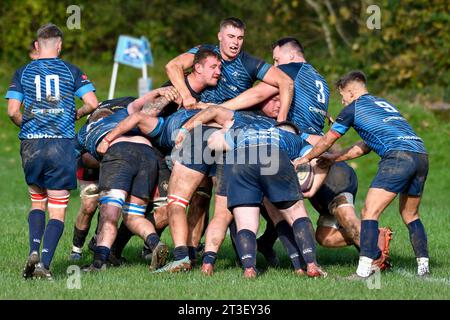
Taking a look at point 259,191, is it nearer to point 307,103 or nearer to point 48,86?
point 307,103

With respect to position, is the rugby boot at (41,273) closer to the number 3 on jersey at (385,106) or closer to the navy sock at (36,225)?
the navy sock at (36,225)

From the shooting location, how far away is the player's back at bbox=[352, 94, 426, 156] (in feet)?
31.7

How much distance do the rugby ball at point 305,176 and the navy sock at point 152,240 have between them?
1470mm

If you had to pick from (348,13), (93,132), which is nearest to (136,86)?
(348,13)

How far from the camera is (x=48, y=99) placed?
9.59 meters

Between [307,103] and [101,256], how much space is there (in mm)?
2678

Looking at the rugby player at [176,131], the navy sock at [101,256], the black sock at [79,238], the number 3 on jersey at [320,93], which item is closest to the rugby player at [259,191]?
the rugby player at [176,131]

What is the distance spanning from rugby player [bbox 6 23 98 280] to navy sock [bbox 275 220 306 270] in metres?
2.01

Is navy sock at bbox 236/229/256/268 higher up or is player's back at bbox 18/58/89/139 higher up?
player's back at bbox 18/58/89/139

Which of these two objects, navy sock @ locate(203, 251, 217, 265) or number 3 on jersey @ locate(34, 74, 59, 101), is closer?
number 3 on jersey @ locate(34, 74, 59, 101)

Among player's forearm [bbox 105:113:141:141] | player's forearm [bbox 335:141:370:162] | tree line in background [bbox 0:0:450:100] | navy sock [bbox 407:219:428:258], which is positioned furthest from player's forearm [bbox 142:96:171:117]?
tree line in background [bbox 0:0:450:100]

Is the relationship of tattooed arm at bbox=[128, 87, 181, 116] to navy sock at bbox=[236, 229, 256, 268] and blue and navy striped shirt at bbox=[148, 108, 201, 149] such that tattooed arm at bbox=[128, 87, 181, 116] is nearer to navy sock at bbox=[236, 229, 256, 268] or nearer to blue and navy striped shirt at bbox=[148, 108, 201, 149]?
blue and navy striped shirt at bbox=[148, 108, 201, 149]

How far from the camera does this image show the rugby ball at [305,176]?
33.2 feet

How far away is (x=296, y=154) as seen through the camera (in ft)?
33.1
